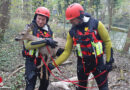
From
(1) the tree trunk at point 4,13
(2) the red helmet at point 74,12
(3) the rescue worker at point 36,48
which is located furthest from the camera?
(1) the tree trunk at point 4,13

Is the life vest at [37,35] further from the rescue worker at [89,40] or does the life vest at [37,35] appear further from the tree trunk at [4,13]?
the tree trunk at [4,13]

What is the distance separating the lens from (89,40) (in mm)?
2793

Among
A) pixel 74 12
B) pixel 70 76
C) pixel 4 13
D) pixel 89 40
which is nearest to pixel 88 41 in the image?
pixel 89 40

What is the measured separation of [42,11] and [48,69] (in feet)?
4.35

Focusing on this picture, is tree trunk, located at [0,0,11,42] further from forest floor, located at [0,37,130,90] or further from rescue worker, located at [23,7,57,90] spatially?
rescue worker, located at [23,7,57,90]

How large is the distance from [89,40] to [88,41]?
0.09ft

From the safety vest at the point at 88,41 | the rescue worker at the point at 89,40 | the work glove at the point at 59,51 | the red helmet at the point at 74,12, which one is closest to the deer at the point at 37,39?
the work glove at the point at 59,51

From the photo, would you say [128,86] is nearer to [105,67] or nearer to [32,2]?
[105,67]

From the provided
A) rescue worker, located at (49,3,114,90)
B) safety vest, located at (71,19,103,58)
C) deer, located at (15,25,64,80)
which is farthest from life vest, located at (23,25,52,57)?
safety vest, located at (71,19,103,58)

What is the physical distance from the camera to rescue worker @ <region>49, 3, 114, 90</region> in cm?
277

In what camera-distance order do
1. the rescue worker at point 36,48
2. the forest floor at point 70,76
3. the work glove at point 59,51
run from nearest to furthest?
the rescue worker at point 36,48 → the work glove at point 59,51 → the forest floor at point 70,76

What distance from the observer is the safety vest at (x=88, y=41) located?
279 centimetres

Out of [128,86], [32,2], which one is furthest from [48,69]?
[32,2]

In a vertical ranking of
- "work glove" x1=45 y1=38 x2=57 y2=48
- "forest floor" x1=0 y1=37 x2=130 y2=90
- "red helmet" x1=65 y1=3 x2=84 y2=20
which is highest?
"red helmet" x1=65 y1=3 x2=84 y2=20
